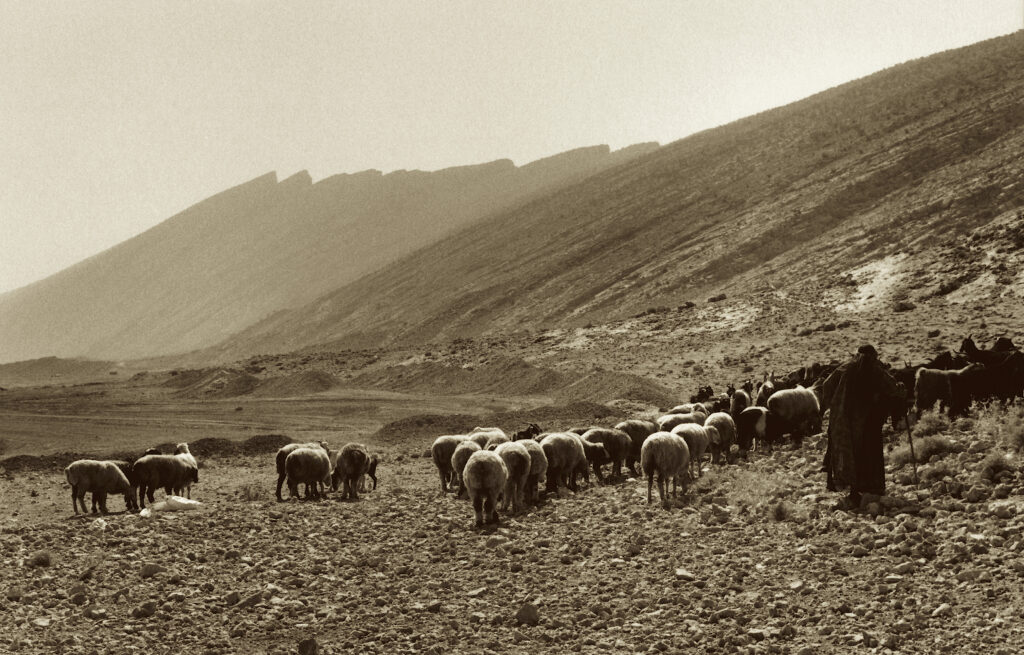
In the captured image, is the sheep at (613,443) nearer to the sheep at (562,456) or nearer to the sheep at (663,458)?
the sheep at (562,456)

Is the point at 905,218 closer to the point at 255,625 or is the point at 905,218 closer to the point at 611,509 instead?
the point at 611,509

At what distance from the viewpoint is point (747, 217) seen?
2869 inches

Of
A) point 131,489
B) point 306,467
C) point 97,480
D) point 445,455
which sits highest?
point 97,480

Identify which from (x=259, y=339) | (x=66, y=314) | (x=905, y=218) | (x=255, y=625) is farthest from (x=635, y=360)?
(x=66, y=314)

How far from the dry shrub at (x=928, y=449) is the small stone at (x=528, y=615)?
20.2 ft

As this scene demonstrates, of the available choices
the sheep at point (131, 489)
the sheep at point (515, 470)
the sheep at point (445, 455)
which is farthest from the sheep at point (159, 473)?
the sheep at point (515, 470)

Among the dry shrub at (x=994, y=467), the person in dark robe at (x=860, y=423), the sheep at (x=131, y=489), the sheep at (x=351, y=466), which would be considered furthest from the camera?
the sheep at (x=351, y=466)

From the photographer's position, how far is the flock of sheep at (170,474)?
1772 cm

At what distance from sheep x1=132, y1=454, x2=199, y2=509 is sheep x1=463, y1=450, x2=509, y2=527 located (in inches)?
299

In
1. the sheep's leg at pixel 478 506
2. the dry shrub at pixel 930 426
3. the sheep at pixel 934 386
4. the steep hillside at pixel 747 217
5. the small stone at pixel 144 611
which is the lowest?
the sheep's leg at pixel 478 506

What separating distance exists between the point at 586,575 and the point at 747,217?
2560 inches

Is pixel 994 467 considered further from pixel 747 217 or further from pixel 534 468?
pixel 747 217

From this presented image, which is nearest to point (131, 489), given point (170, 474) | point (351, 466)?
point (170, 474)

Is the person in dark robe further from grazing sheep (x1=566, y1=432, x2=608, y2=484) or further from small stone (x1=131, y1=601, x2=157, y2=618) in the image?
small stone (x1=131, y1=601, x2=157, y2=618)
